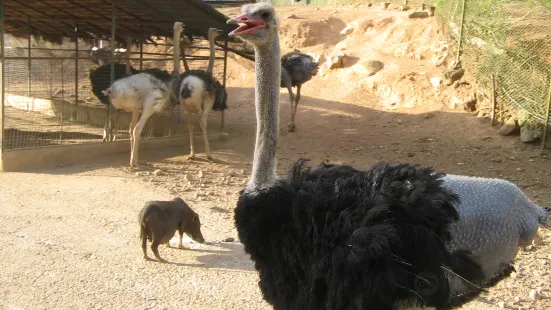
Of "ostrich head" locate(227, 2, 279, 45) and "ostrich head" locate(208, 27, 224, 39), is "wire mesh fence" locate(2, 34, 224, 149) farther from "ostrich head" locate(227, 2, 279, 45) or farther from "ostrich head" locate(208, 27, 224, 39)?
"ostrich head" locate(227, 2, 279, 45)

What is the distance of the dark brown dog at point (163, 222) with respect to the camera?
4976 millimetres

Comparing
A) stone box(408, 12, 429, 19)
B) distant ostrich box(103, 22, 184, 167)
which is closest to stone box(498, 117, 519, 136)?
distant ostrich box(103, 22, 184, 167)

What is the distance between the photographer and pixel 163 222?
16.5 ft

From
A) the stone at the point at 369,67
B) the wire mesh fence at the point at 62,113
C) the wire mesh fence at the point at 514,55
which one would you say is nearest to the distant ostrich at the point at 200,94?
the wire mesh fence at the point at 62,113

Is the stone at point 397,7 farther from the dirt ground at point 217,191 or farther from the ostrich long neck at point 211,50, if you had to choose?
the ostrich long neck at point 211,50

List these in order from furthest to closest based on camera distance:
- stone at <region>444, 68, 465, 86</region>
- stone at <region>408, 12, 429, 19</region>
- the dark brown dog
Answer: stone at <region>408, 12, 429, 19</region> → stone at <region>444, 68, 465, 86</region> → the dark brown dog

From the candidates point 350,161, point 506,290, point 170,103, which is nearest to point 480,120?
point 350,161

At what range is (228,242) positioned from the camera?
5.67 meters

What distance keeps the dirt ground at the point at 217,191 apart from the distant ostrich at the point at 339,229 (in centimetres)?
148

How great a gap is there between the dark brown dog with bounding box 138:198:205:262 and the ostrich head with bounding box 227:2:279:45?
221 cm

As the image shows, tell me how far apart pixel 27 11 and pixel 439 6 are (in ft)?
28.0

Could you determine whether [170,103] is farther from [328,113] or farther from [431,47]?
[431,47]

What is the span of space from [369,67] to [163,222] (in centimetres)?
1011

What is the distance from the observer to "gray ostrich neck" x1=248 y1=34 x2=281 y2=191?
10.4ft
